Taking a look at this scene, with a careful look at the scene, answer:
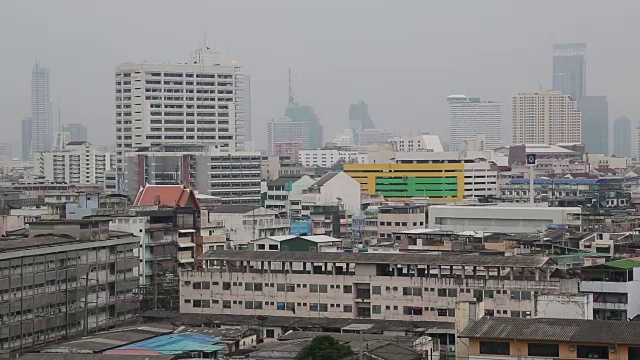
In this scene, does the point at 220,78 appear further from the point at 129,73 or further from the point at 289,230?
the point at 289,230

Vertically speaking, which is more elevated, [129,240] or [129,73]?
[129,73]

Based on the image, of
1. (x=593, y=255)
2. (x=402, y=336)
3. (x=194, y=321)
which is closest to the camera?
(x=402, y=336)

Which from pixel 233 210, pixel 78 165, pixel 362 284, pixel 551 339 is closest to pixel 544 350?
pixel 551 339

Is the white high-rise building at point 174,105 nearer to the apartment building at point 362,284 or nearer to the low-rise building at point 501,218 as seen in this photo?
the low-rise building at point 501,218

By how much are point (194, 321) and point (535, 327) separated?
12.5m

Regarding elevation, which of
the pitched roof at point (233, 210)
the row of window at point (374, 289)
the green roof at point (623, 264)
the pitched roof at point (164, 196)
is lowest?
the row of window at point (374, 289)

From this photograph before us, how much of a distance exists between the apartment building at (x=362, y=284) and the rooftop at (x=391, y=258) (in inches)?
1.0

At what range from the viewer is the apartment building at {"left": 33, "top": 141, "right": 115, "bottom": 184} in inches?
4806

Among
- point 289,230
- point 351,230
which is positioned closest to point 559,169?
point 351,230

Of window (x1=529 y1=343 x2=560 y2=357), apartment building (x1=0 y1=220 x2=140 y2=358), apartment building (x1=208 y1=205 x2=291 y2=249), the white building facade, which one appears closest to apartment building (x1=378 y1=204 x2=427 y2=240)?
apartment building (x1=208 y1=205 x2=291 y2=249)

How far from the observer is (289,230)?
5509 centimetres

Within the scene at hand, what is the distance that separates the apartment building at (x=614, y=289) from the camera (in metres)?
31.5

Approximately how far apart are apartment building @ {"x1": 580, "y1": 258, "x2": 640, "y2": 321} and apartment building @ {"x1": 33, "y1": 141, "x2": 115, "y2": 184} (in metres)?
92.1

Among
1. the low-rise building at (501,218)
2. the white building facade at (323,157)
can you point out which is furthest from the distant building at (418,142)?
the low-rise building at (501,218)
